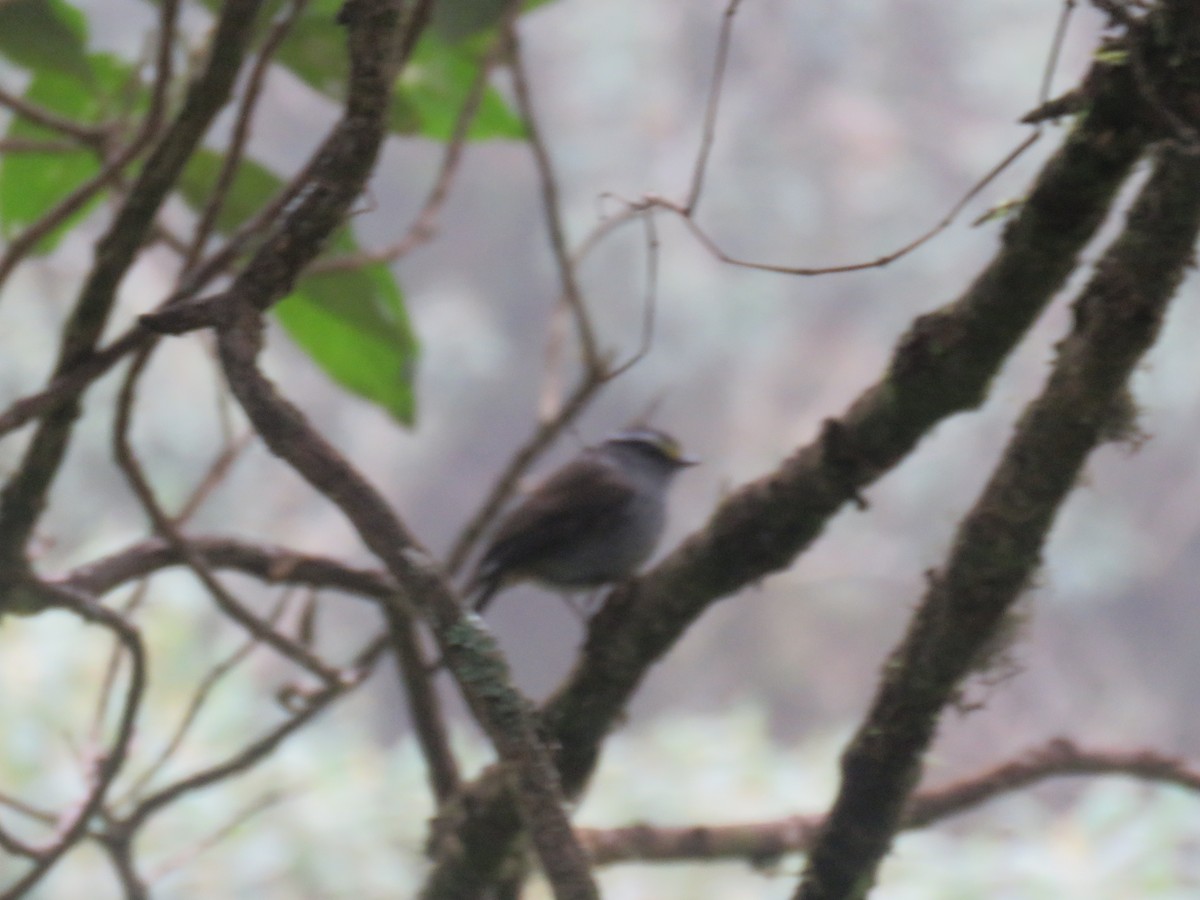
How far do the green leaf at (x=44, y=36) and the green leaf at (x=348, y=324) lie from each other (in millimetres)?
168

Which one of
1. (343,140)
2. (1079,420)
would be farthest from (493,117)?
(1079,420)

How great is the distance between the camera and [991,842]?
2365mm

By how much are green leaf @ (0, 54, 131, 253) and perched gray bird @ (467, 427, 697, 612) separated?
0.64 m

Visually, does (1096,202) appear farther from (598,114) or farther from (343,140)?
(598,114)

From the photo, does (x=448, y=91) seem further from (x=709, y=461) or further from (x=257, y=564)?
(x=709, y=461)

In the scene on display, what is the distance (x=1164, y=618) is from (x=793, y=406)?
105cm

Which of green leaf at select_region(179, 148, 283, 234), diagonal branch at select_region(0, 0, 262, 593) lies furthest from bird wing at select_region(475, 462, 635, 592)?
diagonal branch at select_region(0, 0, 262, 593)

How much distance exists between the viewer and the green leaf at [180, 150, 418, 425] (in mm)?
1430

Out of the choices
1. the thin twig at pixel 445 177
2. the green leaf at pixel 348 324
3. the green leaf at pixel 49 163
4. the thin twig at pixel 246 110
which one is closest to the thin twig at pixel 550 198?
the thin twig at pixel 445 177

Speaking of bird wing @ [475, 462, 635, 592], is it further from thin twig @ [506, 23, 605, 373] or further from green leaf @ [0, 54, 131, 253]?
green leaf @ [0, 54, 131, 253]

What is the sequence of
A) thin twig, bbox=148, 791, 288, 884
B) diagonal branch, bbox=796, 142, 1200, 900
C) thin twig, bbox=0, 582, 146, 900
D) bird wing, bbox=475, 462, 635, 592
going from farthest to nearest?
1. bird wing, bbox=475, 462, 635, 592
2. thin twig, bbox=148, 791, 288, 884
3. thin twig, bbox=0, 582, 146, 900
4. diagonal branch, bbox=796, 142, 1200, 900

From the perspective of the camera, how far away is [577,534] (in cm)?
177

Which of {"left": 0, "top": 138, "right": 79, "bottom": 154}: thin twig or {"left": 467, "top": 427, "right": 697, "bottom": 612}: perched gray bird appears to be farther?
{"left": 467, "top": 427, "right": 697, "bottom": 612}: perched gray bird

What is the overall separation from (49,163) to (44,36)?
0.76 ft
